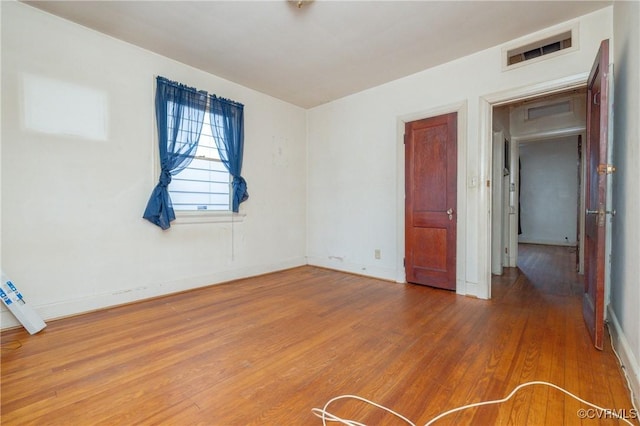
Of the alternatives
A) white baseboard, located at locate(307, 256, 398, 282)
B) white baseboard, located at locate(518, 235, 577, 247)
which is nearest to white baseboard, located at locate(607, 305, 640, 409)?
white baseboard, located at locate(307, 256, 398, 282)

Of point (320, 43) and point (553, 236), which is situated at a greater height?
point (320, 43)

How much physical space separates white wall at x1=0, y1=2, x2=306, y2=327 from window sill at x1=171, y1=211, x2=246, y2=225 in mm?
70

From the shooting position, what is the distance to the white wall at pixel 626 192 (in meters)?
1.68

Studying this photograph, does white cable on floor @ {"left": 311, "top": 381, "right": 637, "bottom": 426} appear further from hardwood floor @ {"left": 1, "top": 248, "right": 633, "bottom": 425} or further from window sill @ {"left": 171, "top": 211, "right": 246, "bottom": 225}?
window sill @ {"left": 171, "top": 211, "right": 246, "bottom": 225}

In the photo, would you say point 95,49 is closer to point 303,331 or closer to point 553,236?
point 303,331

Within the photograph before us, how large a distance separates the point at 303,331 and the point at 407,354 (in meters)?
0.85

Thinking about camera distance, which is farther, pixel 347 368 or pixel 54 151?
pixel 54 151

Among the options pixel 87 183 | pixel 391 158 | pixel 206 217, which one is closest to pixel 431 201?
pixel 391 158

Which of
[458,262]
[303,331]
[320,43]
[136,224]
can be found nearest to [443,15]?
[320,43]

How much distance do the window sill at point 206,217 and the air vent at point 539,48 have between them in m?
3.74

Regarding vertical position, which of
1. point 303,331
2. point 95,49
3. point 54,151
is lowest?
point 303,331

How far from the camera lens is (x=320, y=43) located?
3031 mm

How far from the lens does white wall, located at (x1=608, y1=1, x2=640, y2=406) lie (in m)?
1.68

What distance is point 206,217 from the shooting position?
3.73 meters
